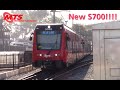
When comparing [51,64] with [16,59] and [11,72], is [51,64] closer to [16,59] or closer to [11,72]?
[11,72]

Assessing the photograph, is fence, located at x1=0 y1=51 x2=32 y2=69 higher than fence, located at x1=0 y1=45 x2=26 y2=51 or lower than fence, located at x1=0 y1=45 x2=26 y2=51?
lower

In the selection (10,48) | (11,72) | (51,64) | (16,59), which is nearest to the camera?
(11,72)

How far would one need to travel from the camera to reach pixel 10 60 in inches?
1142

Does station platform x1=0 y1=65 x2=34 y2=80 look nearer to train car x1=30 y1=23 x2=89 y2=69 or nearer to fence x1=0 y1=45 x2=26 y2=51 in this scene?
train car x1=30 y1=23 x2=89 y2=69

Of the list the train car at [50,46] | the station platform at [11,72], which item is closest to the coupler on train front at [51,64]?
the train car at [50,46]

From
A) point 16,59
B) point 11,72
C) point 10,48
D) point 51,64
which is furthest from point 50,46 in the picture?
point 10,48

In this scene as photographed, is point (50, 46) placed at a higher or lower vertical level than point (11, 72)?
higher

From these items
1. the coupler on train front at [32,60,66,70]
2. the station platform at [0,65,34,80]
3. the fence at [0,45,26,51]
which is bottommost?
the station platform at [0,65,34,80]

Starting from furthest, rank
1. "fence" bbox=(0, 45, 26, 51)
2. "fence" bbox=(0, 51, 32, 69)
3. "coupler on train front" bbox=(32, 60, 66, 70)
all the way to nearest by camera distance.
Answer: "fence" bbox=(0, 45, 26, 51)
"fence" bbox=(0, 51, 32, 69)
"coupler on train front" bbox=(32, 60, 66, 70)

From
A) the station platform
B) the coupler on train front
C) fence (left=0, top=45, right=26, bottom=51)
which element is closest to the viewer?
the station platform

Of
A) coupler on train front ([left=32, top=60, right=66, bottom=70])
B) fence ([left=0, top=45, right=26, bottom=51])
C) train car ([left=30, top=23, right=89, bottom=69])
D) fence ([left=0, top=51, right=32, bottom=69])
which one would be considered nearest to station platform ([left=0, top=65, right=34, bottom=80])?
train car ([left=30, top=23, right=89, bottom=69])

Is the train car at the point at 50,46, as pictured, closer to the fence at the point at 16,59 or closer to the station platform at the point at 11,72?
the station platform at the point at 11,72

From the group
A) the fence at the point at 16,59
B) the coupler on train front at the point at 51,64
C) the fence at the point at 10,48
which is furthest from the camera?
the fence at the point at 10,48
